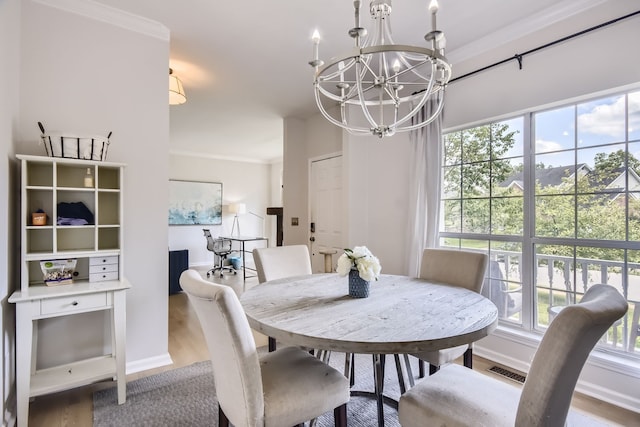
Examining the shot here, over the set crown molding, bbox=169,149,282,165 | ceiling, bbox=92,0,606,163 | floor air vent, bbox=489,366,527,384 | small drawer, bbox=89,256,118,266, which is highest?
ceiling, bbox=92,0,606,163

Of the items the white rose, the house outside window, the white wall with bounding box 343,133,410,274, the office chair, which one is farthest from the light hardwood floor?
the office chair

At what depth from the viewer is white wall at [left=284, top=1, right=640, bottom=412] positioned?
1990 millimetres

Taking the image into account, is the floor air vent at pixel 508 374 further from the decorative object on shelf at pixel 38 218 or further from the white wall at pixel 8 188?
the decorative object on shelf at pixel 38 218

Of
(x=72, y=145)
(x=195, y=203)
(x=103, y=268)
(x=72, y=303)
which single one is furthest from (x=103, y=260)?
(x=195, y=203)

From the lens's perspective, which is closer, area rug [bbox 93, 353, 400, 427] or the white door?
area rug [bbox 93, 353, 400, 427]

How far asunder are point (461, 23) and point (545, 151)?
116 centimetres

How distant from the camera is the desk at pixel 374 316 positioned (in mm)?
1143

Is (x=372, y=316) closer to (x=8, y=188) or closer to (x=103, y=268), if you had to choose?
(x=103, y=268)

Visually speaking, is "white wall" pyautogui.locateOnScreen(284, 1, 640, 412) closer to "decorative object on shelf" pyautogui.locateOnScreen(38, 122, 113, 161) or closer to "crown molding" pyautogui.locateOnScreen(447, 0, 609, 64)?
"crown molding" pyautogui.locateOnScreen(447, 0, 609, 64)

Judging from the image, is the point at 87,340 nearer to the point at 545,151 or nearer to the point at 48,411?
the point at 48,411

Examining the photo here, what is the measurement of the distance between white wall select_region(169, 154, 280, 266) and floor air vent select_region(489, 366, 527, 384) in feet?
21.3

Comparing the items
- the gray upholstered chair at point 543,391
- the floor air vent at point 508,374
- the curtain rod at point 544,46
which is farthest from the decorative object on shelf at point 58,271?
the curtain rod at point 544,46

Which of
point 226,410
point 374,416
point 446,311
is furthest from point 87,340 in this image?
point 446,311

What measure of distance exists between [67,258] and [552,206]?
3.41 m
